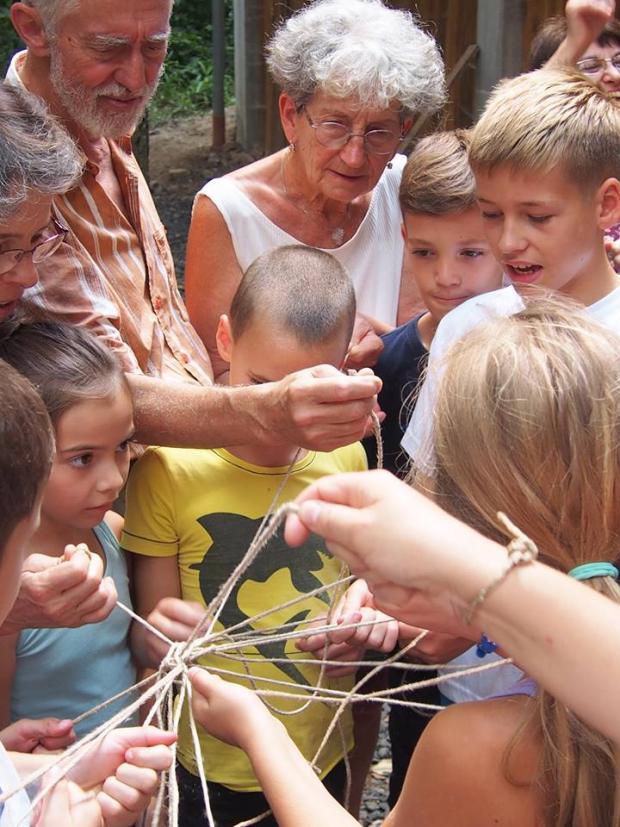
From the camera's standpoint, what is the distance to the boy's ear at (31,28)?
2377 mm

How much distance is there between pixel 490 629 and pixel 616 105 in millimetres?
1627

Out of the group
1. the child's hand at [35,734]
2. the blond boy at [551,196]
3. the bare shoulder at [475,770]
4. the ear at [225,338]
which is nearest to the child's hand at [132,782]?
the child's hand at [35,734]

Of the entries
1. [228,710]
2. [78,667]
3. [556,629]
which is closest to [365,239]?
[78,667]

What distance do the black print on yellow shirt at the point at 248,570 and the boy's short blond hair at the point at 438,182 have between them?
2.94 ft

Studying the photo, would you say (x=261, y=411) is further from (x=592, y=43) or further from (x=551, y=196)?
(x=592, y=43)

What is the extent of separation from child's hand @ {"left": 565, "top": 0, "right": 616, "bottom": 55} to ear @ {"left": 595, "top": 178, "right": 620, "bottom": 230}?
1.10 metres

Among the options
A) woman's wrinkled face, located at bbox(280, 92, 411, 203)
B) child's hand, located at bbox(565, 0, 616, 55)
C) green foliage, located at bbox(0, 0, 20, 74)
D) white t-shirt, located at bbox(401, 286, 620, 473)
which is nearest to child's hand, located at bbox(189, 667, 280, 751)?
white t-shirt, located at bbox(401, 286, 620, 473)

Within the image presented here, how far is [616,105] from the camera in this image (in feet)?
7.81

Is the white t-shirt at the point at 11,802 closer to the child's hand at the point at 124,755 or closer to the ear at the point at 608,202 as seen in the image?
the child's hand at the point at 124,755

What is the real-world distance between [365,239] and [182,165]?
26.0 feet

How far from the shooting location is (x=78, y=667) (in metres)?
2.12

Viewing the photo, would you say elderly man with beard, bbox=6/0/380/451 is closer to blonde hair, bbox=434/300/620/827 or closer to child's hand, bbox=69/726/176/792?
blonde hair, bbox=434/300/620/827

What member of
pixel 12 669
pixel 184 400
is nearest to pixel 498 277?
pixel 184 400

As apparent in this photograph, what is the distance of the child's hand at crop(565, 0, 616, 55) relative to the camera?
10.3 ft
